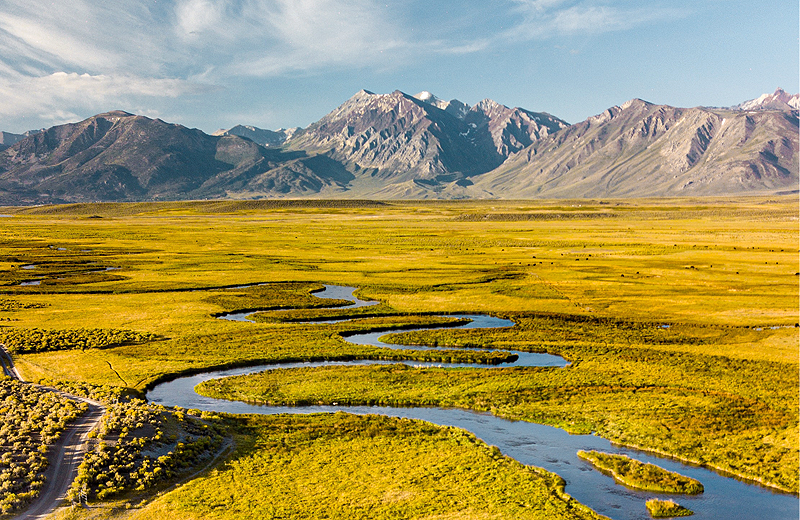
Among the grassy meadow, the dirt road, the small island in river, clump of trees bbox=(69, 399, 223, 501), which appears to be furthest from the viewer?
the grassy meadow

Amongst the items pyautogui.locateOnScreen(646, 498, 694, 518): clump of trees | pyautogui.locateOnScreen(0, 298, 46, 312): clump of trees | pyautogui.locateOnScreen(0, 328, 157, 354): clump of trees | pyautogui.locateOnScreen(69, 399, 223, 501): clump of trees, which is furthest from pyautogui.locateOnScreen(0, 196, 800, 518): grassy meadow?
pyautogui.locateOnScreen(646, 498, 694, 518): clump of trees

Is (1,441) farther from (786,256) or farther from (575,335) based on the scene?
(786,256)

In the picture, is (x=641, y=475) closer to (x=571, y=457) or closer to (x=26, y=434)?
(x=571, y=457)

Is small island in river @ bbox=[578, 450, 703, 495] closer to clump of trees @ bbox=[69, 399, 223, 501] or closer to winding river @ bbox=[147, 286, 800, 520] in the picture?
winding river @ bbox=[147, 286, 800, 520]

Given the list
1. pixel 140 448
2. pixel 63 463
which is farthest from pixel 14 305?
pixel 140 448

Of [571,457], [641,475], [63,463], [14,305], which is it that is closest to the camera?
[63,463]

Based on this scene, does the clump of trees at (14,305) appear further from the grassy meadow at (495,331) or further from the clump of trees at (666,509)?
the clump of trees at (666,509)
